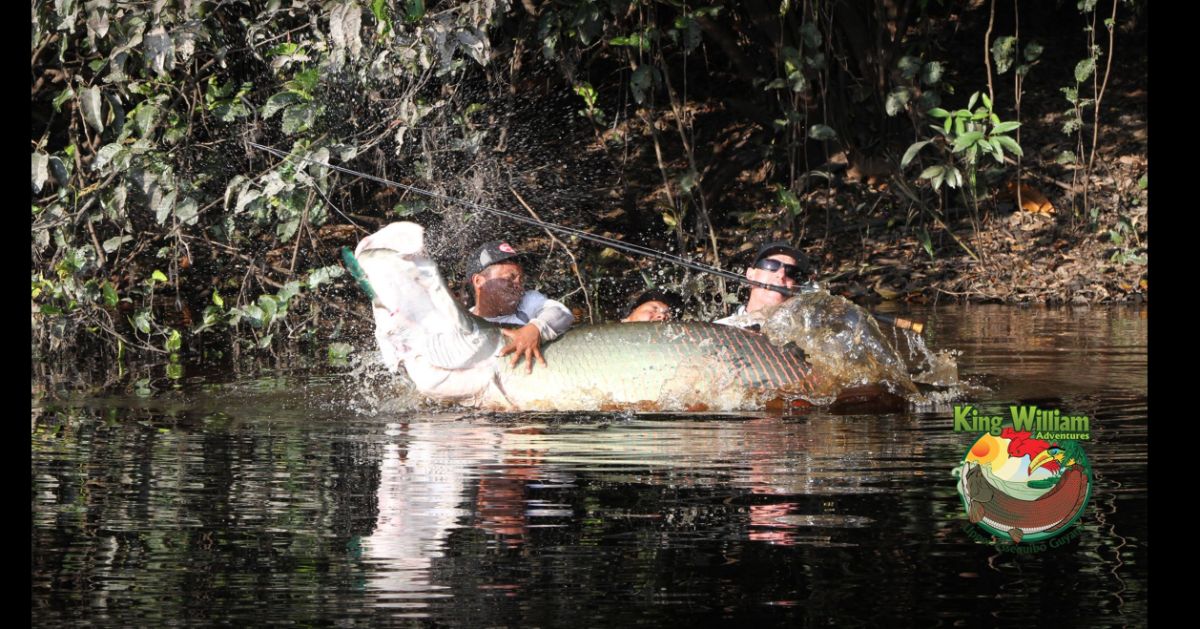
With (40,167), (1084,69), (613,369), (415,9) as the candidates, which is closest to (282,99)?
(415,9)

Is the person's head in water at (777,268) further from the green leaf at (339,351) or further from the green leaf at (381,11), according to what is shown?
the green leaf at (339,351)

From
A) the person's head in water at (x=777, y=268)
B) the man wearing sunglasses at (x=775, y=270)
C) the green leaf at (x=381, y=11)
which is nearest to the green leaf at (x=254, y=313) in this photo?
the green leaf at (x=381, y=11)

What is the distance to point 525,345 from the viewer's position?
5.96m

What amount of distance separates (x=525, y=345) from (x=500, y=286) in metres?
0.64

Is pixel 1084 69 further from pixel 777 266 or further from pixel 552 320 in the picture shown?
pixel 552 320

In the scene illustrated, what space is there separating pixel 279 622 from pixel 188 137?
5.18 meters

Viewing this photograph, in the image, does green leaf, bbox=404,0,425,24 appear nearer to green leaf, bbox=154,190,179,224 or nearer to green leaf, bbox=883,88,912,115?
green leaf, bbox=154,190,179,224

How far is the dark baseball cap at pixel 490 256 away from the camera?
636 centimetres

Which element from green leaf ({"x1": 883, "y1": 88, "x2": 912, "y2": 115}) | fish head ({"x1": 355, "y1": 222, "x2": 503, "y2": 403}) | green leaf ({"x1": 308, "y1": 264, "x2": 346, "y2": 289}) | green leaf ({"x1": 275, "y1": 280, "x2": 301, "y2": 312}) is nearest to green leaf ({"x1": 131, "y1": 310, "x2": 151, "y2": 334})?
green leaf ({"x1": 275, "y1": 280, "x2": 301, "y2": 312})

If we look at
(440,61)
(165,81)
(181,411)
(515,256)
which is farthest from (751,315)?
(165,81)

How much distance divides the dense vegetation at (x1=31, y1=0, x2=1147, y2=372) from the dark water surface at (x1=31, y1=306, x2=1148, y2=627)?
5.61 ft

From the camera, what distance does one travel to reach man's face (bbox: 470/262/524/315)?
257 inches

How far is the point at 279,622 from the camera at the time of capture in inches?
129

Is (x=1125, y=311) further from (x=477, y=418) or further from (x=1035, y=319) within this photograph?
(x=477, y=418)
